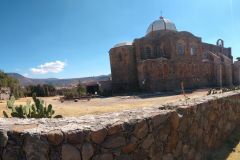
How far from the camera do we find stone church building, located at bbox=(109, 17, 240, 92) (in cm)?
3541

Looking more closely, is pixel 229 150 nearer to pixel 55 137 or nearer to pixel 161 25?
pixel 55 137

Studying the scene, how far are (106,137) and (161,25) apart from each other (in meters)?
40.1

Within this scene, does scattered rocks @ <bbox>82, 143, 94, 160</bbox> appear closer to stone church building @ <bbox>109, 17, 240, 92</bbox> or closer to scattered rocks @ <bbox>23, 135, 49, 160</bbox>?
scattered rocks @ <bbox>23, 135, 49, 160</bbox>

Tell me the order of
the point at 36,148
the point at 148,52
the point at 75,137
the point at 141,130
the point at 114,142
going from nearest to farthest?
the point at 36,148 → the point at 75,137 → the point at 114,142 → the point at 141,130 → the point at 148,52

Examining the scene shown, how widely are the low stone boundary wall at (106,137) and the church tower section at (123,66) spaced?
110 ft

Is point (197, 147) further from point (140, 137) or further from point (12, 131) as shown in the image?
point (12, 131)

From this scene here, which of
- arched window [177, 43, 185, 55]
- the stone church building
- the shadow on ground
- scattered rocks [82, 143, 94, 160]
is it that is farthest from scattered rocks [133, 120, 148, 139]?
arched window [177, 43, 185, 55]

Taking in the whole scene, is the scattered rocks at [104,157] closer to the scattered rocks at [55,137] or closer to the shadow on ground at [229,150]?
the scattered rocks at [55,137]

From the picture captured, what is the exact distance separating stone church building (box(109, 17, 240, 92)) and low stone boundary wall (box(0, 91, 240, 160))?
2977 cm

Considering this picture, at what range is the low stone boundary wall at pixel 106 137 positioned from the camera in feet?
11.2

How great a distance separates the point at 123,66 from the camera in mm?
40219

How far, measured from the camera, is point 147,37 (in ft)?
130

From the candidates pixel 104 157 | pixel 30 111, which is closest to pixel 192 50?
pixel 30 111

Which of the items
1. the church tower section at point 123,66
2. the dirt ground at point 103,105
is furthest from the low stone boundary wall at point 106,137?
the church tower section at point 123,66
